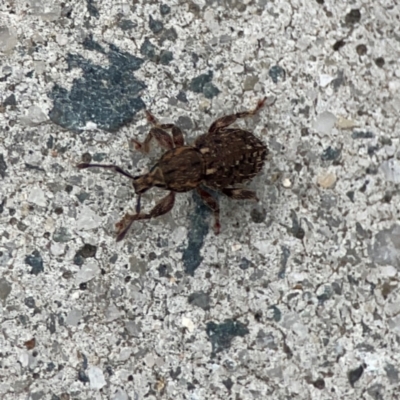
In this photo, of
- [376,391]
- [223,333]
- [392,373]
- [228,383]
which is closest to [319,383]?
[376,391]

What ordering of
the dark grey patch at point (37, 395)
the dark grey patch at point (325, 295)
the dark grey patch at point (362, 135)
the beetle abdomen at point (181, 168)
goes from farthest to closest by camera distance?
1. the dark grey patch at point (362, 135)
2. the dark grey patch at point (325, 295)
3. the dark grey patch at point (37, 395)
4. the beetle abdomen at point (181, 168)

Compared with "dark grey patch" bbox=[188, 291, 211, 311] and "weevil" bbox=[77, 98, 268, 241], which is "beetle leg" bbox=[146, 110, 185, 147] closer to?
"weevil" bbox=[77, 98, 268, 241]

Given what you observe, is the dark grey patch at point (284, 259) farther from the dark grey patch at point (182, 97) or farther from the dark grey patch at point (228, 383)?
the dark grey patch at point (182, 97)

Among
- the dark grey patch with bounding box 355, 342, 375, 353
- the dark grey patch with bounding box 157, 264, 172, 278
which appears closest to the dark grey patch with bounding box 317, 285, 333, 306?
the dark grey patch with bounding box 355, 342, 375, 353

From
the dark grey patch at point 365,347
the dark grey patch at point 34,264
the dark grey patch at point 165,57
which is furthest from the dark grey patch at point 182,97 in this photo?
the dark grey patch at point 365,347

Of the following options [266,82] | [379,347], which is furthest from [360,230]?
[266,82]
